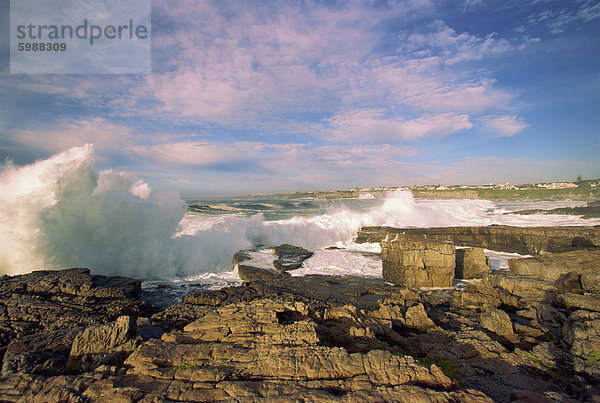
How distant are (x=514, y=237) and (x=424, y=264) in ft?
43.6

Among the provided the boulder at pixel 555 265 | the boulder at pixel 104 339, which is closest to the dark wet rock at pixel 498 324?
the boulder at pixel 555 265

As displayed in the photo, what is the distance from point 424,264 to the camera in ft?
36.9

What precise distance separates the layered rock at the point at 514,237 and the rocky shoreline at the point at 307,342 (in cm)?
840

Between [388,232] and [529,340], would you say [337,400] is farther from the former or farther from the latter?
[388,232]

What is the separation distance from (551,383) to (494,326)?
2348 mm

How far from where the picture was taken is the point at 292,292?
9.35 meters

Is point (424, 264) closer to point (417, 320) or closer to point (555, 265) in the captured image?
point (555, 265)

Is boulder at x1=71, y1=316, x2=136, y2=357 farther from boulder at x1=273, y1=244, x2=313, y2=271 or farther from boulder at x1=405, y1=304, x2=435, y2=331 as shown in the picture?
boulder at x1=273, y1=244, x2=313, y2=271

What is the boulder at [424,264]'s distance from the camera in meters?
11.2

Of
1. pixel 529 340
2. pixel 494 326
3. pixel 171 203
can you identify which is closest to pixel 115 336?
pixel 494 326

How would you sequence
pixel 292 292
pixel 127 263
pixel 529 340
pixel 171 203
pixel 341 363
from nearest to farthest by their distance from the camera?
1. pixel 341 363
2. pixel 529 340
3. pixel 292 292
4. pixel 127 263
5. pixel 171 203

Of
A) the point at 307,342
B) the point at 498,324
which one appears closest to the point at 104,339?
the point at 307,342

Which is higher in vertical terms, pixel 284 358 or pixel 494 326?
pixel 284 358

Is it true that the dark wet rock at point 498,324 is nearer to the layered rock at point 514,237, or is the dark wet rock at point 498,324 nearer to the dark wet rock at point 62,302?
the dark wet rock at point 62,302
